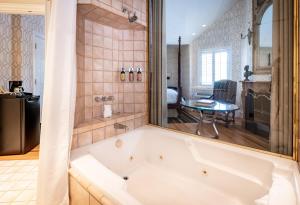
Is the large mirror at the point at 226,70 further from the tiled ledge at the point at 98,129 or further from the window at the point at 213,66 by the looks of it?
the tiled ledge at the point at 98,129

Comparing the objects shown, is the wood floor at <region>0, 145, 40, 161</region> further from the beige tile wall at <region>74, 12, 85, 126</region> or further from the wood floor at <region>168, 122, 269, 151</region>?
the wood floor at <region>168, 122, 269, 151</region>

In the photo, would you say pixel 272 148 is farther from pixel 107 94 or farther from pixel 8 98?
pixel 8 98

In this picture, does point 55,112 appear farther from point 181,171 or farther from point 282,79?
point 282,79

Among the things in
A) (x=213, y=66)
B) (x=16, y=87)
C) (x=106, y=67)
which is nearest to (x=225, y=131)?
(x=213, y=66)

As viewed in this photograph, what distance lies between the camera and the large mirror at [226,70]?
1.44m

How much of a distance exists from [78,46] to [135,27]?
2.82ft

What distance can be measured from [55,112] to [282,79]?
173 cm

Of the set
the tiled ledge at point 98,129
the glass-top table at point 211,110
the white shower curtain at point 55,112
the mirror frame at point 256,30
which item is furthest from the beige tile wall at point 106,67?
the mirror frame at point 256,30

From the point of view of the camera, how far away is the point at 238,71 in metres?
2.43

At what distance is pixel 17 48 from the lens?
3.66 metres

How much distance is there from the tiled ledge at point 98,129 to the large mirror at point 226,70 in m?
0.36

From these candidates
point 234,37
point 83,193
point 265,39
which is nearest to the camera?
point 83,193

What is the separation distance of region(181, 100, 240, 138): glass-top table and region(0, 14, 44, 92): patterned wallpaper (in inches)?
133

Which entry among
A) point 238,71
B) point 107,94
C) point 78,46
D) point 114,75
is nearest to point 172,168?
point 107,94
